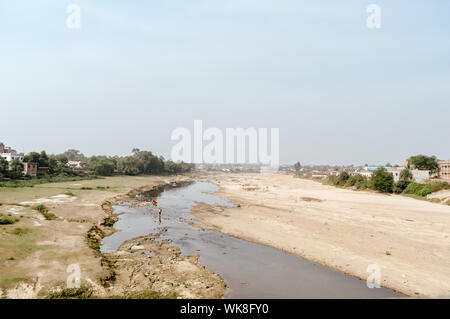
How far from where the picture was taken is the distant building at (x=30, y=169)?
88312mm

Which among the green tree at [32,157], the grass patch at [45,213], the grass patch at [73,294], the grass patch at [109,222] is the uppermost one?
the green tree at [32,157]

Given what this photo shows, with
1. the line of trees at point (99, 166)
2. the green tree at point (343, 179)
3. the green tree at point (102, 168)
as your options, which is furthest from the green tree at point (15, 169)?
the green tree at point (343, 179)

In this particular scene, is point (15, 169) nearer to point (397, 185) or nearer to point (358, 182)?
point (358, 182)

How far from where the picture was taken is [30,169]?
90.1m

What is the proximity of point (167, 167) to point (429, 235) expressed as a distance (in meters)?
155

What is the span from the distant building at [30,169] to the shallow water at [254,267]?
247ft

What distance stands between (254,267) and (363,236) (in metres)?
14.6

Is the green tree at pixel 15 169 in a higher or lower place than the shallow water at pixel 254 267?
higher

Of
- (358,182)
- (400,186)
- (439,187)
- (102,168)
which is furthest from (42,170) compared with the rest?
(439,187)

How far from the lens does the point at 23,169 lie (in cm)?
8419

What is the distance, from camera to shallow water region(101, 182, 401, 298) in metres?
16.5

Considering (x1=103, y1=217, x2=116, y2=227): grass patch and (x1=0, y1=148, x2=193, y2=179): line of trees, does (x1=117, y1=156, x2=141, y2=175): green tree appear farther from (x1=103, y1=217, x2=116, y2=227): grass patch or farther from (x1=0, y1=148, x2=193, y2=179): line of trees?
(x1=103, y1=217, x2=116, y2=227): grass patch

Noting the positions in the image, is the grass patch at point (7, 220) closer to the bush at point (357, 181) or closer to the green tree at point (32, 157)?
the bush at point (357, 181)

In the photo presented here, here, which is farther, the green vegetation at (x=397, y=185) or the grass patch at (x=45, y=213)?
A: the green vegetation at (x=397, y=185)
